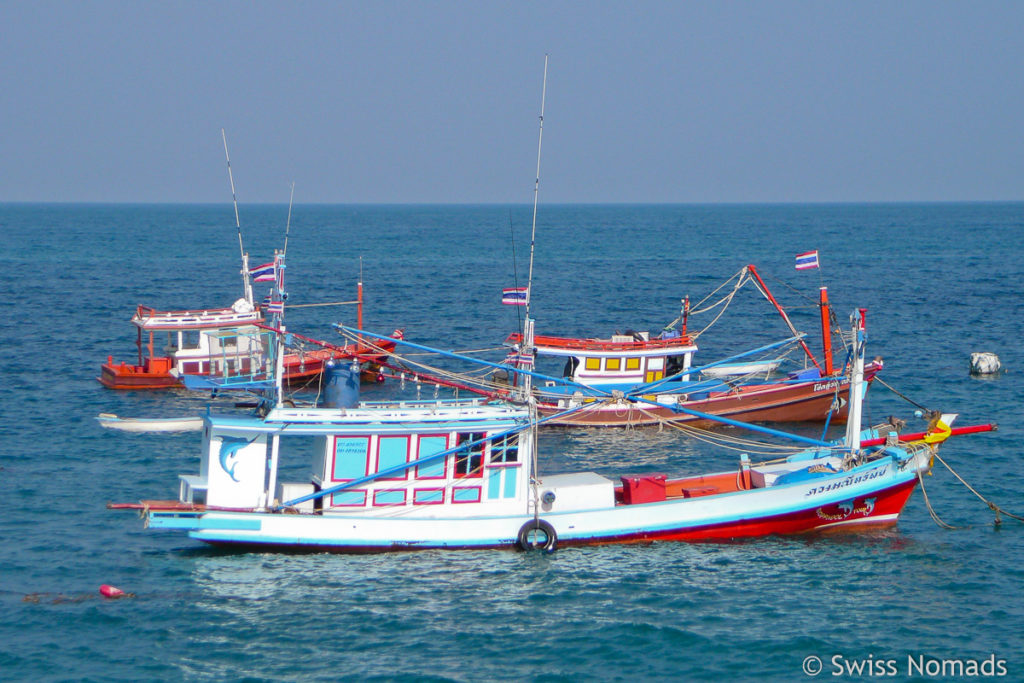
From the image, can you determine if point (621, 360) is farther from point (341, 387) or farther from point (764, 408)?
point (341, 387)

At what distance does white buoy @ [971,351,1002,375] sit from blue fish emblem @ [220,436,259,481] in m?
37.4

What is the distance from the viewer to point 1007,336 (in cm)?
6294

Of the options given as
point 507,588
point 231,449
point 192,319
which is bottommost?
point 507,588

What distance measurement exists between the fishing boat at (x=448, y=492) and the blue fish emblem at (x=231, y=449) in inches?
1.1

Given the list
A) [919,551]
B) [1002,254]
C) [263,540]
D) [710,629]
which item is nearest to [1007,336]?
[919,551]

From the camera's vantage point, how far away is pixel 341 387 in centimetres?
2792

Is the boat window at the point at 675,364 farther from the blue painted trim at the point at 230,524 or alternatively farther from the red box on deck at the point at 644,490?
the blue painted trim at the point at 230,524

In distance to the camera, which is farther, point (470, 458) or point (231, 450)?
point (470, 458)

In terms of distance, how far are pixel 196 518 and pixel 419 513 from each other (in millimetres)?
5434

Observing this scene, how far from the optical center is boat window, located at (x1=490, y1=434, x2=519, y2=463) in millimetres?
27516

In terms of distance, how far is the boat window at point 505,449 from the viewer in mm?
27516

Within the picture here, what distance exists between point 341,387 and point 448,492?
3.83 metres

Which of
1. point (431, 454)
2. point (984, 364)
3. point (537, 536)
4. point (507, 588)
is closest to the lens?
point (507, 588)

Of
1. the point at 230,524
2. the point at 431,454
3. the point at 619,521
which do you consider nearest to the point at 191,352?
the point at 230,524
